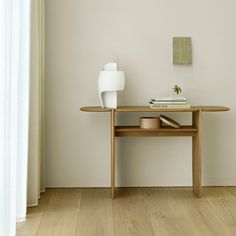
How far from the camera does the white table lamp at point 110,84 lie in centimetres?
395

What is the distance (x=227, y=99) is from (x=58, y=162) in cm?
158

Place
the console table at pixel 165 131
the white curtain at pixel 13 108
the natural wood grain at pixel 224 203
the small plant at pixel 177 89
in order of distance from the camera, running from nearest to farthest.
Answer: the white curtain at pixel 13 108
the natural wood grain at pixel 224 203
the console table at pixel 165 131
the small plant at pixel 177 89

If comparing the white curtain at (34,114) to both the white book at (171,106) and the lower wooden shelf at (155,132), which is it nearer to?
the lower wooden shelf at (155,132)

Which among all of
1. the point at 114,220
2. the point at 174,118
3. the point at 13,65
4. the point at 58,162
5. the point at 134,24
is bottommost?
the point at 114,220

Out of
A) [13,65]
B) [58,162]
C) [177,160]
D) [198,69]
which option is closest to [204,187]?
[177,160]

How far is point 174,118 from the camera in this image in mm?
4352

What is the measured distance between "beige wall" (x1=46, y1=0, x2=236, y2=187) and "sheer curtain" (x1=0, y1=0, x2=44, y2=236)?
235 mm

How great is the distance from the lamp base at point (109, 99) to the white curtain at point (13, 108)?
2.76 ft

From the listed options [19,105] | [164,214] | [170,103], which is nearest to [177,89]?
[170,103]

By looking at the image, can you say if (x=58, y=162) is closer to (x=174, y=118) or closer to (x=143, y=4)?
(x=174, y=118)

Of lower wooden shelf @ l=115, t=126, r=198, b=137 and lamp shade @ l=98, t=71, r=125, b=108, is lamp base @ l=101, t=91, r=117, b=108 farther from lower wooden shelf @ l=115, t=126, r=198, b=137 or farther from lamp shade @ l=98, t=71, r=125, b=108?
lower wooden shelf @ l=115, t=126, r=198, b=137

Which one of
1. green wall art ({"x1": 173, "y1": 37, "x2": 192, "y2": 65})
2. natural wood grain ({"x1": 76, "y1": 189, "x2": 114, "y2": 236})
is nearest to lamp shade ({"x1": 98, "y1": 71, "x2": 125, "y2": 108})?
green wall art ({"x1": 173, "y1": 37, "x2": 192, "y2": 65})

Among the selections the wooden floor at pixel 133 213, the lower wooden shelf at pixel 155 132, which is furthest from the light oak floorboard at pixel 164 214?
the lower wooden shelf at pixel 155 132

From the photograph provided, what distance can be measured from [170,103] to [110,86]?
0.50 m
